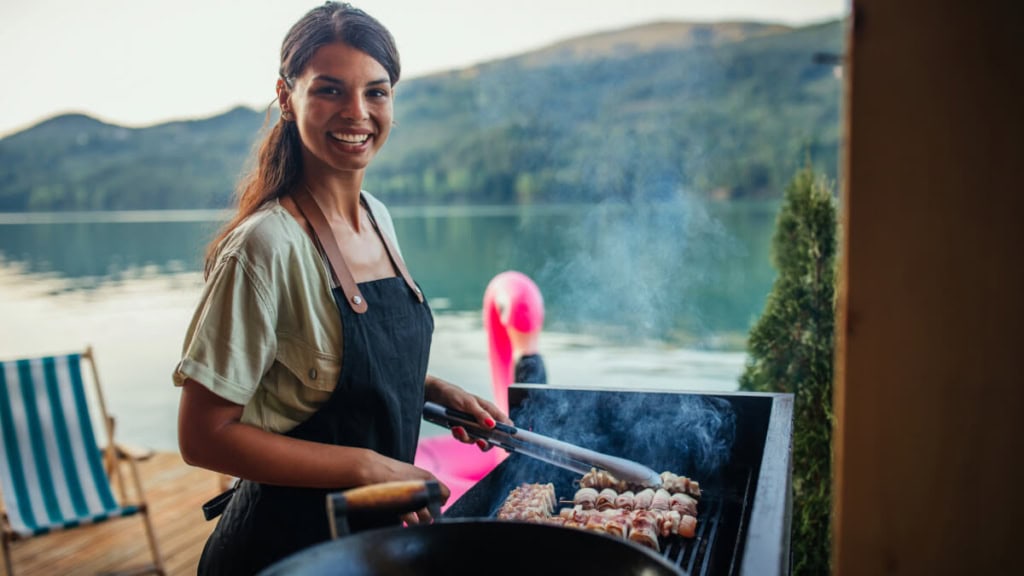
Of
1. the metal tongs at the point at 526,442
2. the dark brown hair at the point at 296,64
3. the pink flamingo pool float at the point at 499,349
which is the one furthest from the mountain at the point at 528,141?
the dark brown hair at the point at 296,64

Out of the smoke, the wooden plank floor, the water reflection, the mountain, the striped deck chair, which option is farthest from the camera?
the mountain

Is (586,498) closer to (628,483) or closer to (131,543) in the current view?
(628,483)

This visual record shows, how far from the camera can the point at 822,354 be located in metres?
3.62

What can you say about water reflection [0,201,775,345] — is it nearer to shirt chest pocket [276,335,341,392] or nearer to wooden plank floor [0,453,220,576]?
wooden plank floor [0,453,220,576]

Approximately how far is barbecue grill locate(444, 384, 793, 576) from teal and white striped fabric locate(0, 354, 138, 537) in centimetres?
253

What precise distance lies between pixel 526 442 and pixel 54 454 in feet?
11.4

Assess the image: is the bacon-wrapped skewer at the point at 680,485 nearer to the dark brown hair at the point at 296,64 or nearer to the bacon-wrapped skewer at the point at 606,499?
the bacon-wrapped skewer at the point at 606,499

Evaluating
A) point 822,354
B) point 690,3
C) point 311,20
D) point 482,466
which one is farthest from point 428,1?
point 311,20

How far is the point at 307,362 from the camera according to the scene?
5.33 feet

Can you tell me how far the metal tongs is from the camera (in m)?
2.01

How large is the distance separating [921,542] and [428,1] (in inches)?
593

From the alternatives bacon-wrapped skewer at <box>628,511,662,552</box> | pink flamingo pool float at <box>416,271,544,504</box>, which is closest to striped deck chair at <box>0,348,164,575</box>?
pink flamingo pool float at <box>416,271,544,504</box>

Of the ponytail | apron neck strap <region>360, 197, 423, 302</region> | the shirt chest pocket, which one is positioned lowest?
the shirt chest pocket

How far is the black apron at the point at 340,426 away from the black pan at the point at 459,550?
49 cm
